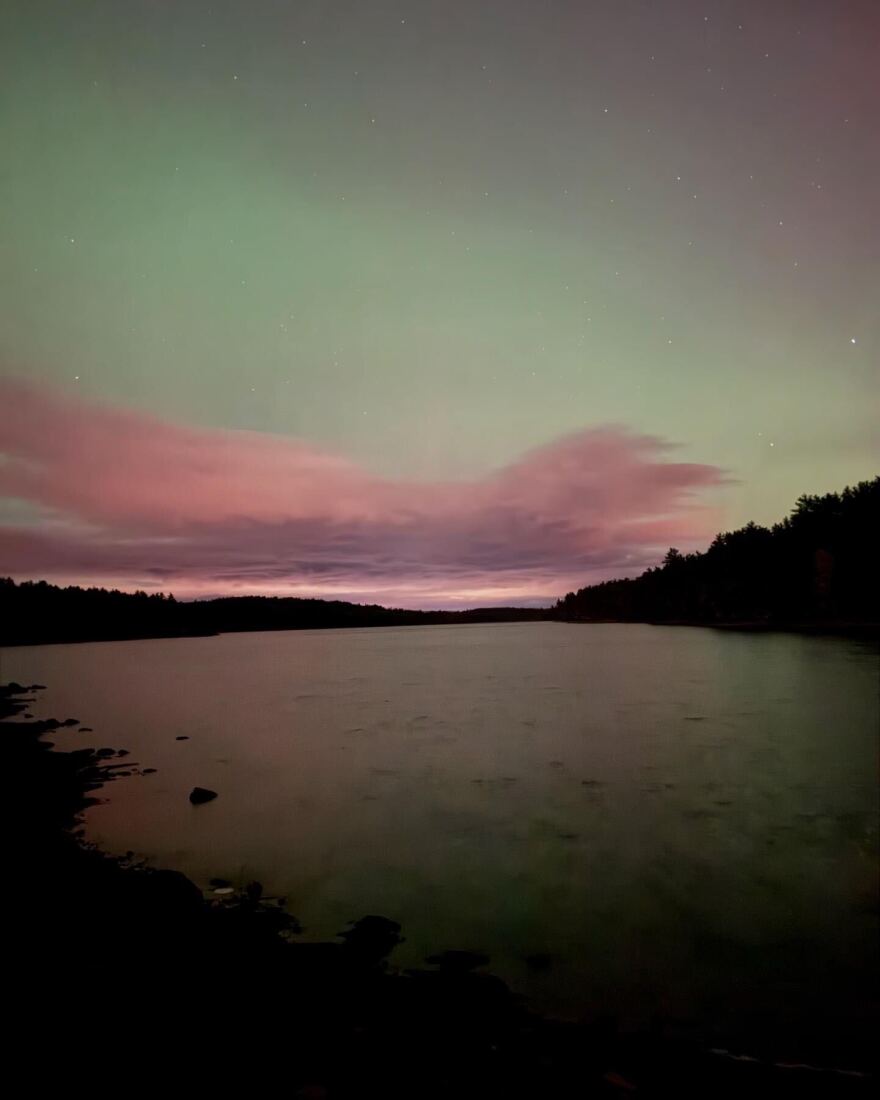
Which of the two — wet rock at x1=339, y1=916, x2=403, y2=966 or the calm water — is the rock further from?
wet rock at x1=339, y1=916, x2=403, y2=966

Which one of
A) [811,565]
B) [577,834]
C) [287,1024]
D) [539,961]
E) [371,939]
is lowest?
[577,834]

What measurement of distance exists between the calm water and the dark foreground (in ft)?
4.21

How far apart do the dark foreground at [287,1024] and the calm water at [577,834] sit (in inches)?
50.5

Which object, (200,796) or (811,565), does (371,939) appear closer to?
(200,796)

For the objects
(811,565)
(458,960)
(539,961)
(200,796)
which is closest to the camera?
(458,960)

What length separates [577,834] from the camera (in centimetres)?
1967

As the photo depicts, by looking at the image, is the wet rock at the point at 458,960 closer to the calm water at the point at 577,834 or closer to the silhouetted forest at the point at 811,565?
the calm water at the point at 577,834

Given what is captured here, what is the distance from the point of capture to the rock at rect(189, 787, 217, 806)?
23938 millimetres

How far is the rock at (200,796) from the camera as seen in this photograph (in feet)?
78.5

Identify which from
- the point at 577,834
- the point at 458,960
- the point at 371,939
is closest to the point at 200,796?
the point at 371,939

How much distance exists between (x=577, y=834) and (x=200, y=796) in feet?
48.8

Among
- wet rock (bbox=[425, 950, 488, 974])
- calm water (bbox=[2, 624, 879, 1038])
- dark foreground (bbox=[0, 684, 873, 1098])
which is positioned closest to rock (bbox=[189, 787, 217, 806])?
calm water (bbox=[2, 624, 879, 1038])

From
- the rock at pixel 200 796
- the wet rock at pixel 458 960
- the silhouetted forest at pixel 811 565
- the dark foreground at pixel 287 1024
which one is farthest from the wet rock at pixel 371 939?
the silhouetted forest at pixel 811 565

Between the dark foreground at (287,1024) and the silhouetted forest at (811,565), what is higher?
the silhouetted forest at (811,565)
